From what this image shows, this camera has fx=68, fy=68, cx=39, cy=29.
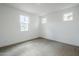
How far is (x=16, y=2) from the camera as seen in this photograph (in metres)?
1.65

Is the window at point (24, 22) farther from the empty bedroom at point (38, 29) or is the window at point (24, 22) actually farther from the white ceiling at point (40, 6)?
the white ceiling at point (40, 6)

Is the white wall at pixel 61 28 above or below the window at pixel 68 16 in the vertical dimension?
below

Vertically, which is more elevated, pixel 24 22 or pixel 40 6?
pixel 40 6

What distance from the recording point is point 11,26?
1.71 meters

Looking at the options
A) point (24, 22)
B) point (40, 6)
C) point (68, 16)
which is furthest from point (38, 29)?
point (68, 16)

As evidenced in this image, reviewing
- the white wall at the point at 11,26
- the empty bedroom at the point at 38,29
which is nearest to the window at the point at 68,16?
the empty bedroom at the point at 38,29

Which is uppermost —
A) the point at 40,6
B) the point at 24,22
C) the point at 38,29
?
the point at 40,6

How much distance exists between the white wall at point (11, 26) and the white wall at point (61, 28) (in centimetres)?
43

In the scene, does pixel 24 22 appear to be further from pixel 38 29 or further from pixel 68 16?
pixel 68 16

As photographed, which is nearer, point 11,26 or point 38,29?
point 11,26

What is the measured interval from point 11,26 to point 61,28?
1.29 m

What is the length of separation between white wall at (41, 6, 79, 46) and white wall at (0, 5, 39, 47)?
0.43 metres

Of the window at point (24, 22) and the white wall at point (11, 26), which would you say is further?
the window at point (24, 22)

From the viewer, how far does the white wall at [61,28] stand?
171 cm
